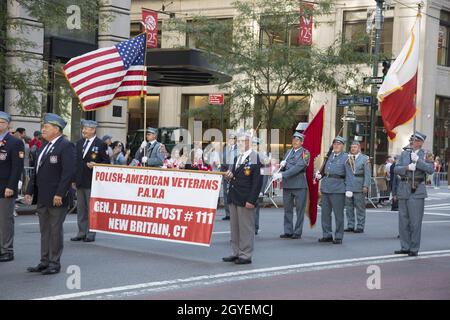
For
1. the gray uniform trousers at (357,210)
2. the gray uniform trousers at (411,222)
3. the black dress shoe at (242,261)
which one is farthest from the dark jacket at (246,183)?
the gray uniform trousers at (357,210)

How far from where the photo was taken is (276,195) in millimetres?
25594

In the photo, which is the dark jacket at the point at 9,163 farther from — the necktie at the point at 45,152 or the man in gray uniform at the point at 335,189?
the man in gray uniform at the point at 335,189

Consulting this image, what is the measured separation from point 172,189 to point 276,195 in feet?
46.4

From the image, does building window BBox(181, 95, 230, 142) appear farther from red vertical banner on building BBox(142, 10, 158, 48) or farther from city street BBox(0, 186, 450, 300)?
city street BBox(0, 186, 450, 300)

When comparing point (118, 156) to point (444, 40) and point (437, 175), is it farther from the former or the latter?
point (444, 40)

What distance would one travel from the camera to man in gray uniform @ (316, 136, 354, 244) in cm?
1422

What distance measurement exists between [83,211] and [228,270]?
11.9 feet

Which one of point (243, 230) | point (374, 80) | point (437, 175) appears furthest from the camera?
point (437, 175)

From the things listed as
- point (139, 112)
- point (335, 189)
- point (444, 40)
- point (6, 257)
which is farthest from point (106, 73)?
point (444, 40)

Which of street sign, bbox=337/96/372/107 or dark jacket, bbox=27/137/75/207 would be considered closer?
dark jacket, bbox=27/137/75/207

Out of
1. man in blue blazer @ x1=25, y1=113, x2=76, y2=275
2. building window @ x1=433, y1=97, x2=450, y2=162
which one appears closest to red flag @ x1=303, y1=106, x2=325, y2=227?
man in blue blazer @ x1=25, y1=113, x2=76, y2=275

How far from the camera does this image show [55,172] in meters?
10.1

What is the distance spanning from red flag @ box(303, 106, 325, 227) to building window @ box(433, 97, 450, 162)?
97.2ft
